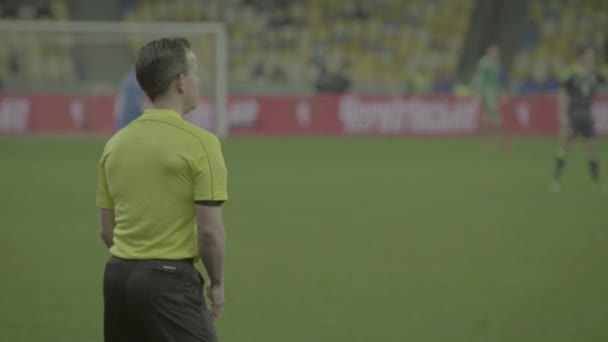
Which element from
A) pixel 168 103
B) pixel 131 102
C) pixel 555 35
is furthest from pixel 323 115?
pixel 168 103

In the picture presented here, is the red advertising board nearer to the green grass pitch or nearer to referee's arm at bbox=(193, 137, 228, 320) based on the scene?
the green grass pitch

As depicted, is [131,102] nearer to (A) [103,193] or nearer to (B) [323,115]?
(A) [103,193]

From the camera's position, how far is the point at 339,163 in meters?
21.8

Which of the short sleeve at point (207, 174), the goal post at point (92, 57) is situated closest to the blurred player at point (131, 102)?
the short sleeve at point (207, 174)

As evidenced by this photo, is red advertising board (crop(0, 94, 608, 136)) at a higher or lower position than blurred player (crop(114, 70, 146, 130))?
lower

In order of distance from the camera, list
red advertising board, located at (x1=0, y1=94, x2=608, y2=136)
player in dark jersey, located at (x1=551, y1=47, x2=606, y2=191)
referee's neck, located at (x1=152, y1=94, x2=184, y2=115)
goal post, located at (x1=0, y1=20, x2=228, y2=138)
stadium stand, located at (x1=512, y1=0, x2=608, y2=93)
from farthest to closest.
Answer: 1. stadium stand, located at (x1=512, y1=0, x2=608, y2=93)
2. goal post, located at (x1=0, y1=20, x2=228, y2=138)
3. red advertising board, located at (x1=0, y1=94, x2=608, y2=136)
4. player in dark jersey, located at (x1=551, y1=47, x2=606, y2=191)
5. referee's neck, located at (x1=152, y1=94, x2=184, y2=115)

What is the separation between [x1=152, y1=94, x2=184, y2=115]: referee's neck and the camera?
422 cm

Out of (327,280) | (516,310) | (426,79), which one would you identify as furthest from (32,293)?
(426,79)

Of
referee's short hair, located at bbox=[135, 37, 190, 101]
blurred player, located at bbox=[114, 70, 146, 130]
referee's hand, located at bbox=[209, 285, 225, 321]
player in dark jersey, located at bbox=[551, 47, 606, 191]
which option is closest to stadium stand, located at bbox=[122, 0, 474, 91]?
player in dark jersey, located at bbox=[551, 47, 606, 191]

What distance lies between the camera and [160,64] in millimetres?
4145

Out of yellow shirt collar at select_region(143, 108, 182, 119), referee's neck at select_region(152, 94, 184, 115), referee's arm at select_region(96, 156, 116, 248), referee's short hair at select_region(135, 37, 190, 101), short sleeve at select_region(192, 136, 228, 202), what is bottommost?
referee's arm at select_region(96, 156, 116, 248)

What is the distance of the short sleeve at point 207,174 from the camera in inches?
162

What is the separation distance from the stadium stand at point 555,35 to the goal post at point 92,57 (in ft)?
41.3

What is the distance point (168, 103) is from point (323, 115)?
25350mm
